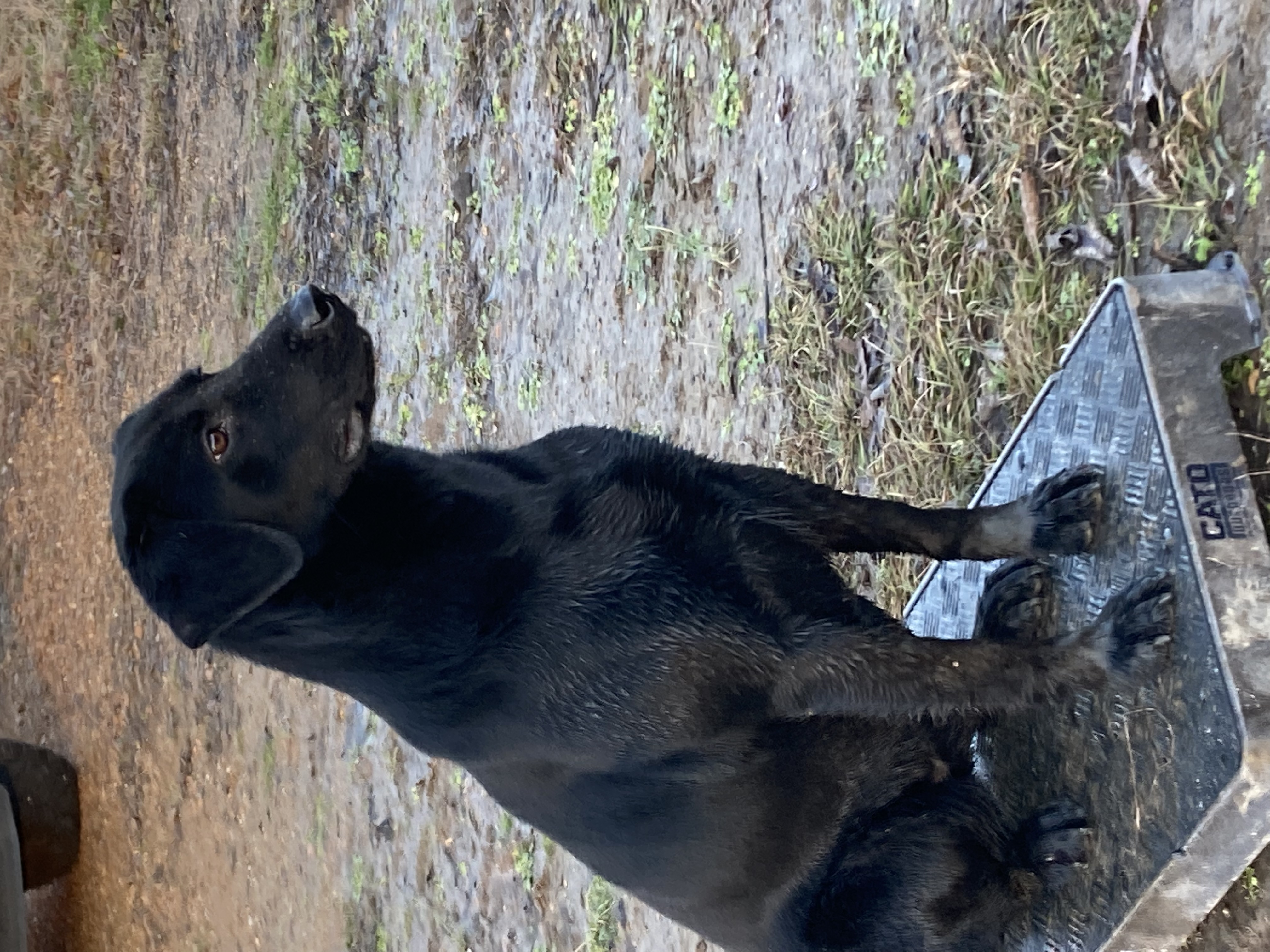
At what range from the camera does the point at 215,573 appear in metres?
2.38

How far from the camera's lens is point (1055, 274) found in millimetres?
3010

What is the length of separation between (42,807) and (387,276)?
179 inches

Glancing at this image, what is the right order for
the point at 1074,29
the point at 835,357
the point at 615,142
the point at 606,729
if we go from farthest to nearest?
the point at 615,142, the point at 835,357, the point at 1074,29, the point at 606,729

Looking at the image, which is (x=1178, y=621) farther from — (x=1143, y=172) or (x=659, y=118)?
(x=659, y=118)

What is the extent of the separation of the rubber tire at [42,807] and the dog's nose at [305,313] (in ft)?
20.5

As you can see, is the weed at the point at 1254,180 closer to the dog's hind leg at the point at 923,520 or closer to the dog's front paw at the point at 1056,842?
the dog's hind leg at the point at 923,520

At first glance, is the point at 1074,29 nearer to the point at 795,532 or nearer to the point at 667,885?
the point at 795,532

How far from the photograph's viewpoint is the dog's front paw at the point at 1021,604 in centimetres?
273

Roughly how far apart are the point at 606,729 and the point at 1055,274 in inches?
65.9

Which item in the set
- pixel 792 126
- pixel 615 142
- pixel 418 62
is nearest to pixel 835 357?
pixel 792 126

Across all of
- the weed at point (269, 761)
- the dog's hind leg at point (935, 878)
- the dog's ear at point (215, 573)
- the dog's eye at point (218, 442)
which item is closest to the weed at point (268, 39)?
the weed at point (269, 761)

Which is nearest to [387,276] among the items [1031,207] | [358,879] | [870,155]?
[358,879]

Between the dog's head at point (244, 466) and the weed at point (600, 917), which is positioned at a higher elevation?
the dog's head at point (244, 466)

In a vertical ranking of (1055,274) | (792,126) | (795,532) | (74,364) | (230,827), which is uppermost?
(792,126)
